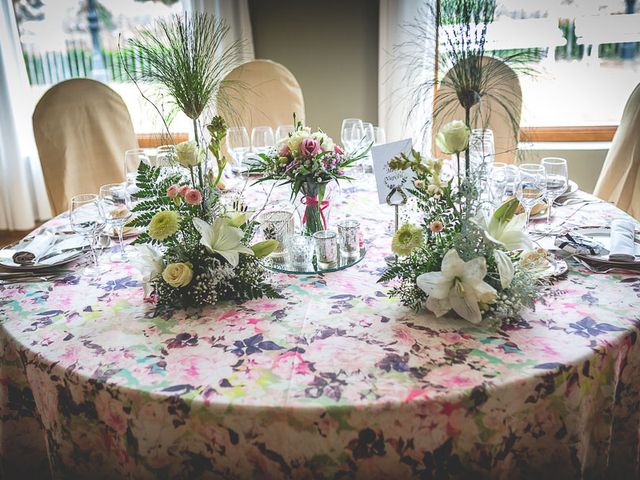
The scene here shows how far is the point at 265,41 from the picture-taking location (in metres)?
3.42

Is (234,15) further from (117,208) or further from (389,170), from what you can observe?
(389,170)

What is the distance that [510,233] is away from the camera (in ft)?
3.65

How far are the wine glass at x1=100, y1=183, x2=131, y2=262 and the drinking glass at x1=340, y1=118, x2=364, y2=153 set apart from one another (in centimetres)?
76

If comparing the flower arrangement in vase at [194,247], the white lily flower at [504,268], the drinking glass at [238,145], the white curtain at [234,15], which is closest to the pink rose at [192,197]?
the flower arrangement in vase at [194,247]

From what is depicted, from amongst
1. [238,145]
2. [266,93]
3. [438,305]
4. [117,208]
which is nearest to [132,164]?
[117,208]

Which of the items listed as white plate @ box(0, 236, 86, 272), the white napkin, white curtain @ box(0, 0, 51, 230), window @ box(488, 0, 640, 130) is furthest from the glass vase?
white curtain @ box(0, 0, 51, 230)

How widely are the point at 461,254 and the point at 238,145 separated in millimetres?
1082

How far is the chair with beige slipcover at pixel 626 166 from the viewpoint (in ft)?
7.22

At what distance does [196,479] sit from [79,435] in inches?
9.9

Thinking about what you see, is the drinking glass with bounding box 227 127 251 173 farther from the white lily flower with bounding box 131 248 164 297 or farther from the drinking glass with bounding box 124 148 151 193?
the white lily flower with bounding box 131 248 164 297

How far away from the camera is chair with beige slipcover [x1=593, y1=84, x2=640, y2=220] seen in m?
2.20

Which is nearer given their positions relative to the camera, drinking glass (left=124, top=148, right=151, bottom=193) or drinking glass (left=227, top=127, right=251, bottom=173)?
drinking glass (left=124, top=148, right=151, bottom=193)


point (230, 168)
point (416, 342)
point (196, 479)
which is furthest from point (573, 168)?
point (196, 479)

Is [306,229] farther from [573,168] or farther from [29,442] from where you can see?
[573,168]
